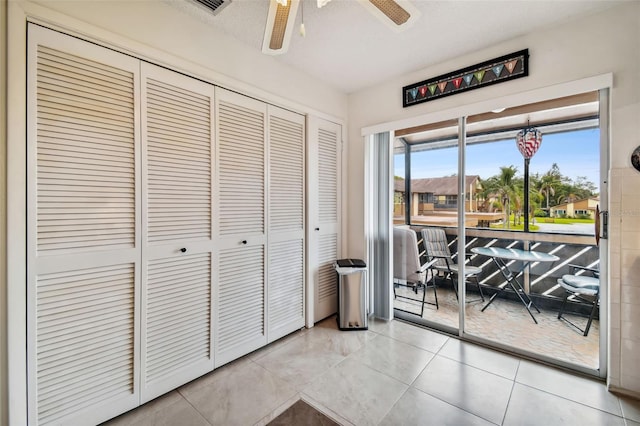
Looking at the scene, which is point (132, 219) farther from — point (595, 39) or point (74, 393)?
point (595, 39)

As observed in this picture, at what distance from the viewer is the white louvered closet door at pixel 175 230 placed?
5.95 ft

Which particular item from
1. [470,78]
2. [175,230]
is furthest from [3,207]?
[470,78]

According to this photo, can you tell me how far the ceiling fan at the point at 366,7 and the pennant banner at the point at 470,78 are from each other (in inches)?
58.1

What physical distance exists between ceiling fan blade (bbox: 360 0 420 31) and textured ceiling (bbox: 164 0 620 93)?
0.52 metres

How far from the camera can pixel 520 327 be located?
2549 millimetres

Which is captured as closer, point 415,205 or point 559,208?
point 559,208

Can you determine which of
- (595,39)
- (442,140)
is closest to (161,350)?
(442,140)

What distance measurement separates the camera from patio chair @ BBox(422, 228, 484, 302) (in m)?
2.81

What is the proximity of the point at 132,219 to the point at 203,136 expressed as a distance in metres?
0.77

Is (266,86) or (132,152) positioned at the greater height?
(266,86)

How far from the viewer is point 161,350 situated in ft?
6.18

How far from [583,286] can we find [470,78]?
2.01 metres

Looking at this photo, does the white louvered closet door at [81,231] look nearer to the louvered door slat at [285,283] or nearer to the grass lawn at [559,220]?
the louvered door slat at [285,283]

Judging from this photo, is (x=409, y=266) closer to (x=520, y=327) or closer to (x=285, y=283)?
(x=520, y=327)
